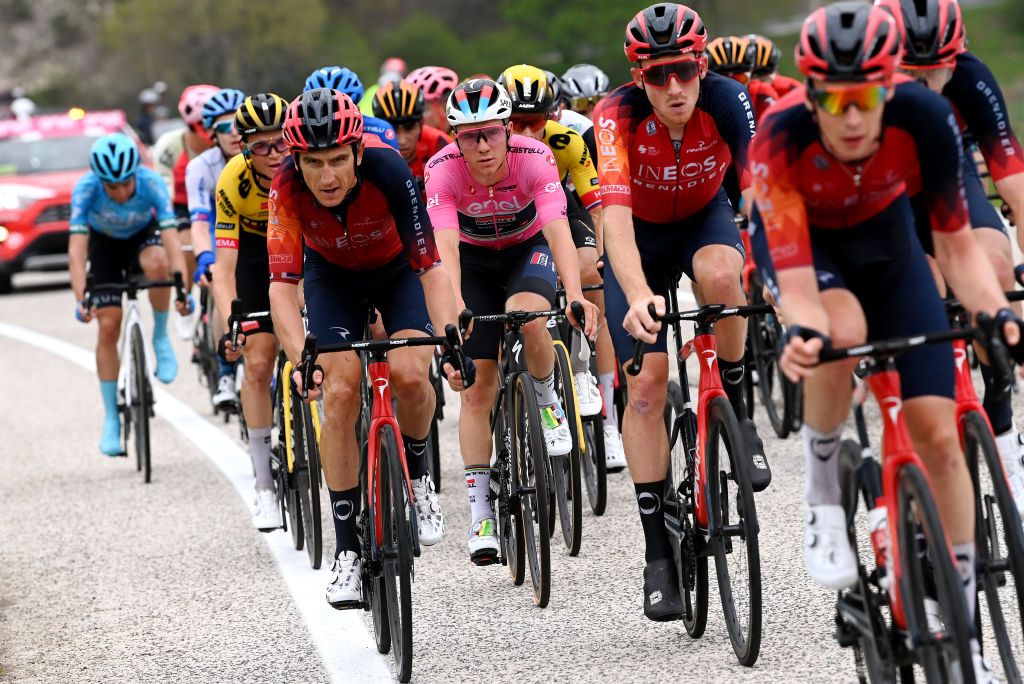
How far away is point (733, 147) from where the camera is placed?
6086 mm

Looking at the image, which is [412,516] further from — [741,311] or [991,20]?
[991,20]

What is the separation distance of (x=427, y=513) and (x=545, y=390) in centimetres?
107

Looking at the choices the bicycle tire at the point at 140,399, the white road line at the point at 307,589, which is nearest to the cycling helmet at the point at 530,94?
the white road line at the point at 307,589

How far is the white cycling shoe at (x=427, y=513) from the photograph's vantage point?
6.40 meters

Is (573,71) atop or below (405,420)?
atop

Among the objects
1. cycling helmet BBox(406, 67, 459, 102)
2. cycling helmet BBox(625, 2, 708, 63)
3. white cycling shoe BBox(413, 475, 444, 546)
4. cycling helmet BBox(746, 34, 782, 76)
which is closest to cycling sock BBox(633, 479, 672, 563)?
white cycling shoe BBox(413, 475, 444, 546)

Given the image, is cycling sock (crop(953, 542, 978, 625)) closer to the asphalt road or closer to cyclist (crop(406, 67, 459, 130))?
the asphalt road

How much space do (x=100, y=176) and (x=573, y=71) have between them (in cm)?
334

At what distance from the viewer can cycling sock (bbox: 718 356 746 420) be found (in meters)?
6.12

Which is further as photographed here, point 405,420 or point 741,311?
point 405,420

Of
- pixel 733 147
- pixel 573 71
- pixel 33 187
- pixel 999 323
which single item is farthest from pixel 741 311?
pixel 33 187

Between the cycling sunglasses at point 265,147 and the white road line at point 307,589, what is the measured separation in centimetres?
199

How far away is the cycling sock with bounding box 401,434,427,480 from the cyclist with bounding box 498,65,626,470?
174 centimetres

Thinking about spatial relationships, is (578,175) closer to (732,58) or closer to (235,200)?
(235,200)
